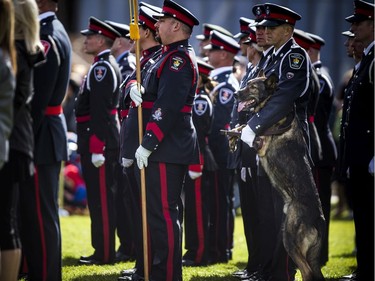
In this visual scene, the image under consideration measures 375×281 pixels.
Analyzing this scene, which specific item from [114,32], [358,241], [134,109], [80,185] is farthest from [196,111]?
[80,185]

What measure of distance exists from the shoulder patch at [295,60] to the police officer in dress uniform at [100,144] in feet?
7.24

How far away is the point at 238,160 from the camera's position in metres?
7.58

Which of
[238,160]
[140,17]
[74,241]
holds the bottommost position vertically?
[74,241]

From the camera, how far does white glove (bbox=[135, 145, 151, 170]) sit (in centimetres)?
670

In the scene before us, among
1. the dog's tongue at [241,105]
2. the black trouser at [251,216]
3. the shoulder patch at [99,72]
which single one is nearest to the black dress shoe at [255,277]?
the black trouser at [251,216]

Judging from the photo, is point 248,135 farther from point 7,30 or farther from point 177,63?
point 7,30

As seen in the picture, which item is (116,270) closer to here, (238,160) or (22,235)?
(238,160)

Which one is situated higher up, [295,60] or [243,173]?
[295,60]

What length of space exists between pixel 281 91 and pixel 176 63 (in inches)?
31.3

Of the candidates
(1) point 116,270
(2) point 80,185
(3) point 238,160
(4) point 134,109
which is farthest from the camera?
(2) point 80,185

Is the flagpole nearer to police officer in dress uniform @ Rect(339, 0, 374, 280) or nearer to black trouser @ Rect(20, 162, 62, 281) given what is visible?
black trouser @ Rect(20, 162, 62, 281)

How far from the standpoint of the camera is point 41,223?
615cm

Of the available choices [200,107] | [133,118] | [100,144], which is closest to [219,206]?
[200,107]

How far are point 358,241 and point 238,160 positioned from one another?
132 cm
